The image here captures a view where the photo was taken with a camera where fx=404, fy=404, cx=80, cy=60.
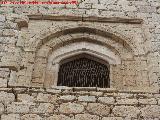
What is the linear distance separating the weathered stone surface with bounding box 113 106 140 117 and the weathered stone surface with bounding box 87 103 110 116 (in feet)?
0.41

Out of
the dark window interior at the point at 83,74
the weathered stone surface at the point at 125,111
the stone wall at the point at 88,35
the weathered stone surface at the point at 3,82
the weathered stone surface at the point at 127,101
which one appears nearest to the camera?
the weathered stone surface at the point at 125,111

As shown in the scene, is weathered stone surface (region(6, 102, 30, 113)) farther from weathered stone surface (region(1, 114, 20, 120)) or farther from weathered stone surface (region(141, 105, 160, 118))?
weathered stone surface (region(141, 105, 160, 118))

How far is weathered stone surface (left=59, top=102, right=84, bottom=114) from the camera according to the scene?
6117 millimetres

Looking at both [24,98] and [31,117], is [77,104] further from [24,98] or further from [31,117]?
[24,98]

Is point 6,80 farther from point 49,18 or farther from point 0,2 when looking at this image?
point 0,2

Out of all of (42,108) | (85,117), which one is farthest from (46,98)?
(85,117)

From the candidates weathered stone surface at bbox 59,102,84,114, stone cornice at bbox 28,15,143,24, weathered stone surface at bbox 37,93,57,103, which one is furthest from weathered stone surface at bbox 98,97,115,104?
stone cornice at bbox 28,15,143,24

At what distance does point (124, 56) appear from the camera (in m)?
7.81

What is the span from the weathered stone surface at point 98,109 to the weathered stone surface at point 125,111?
124 millimetres

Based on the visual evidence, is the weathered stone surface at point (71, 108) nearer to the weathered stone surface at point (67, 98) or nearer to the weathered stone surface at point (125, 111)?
the weathered stone surface at point (67, 98)

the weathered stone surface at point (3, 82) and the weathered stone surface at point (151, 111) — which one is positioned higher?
the weathered stone surface at point (3, 82)

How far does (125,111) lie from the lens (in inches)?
242

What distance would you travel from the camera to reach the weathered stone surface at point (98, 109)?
6105 millimetres

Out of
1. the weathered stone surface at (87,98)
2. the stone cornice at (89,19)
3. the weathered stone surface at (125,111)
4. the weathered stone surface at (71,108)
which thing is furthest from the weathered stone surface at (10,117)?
the stone cornice at (89,19)
